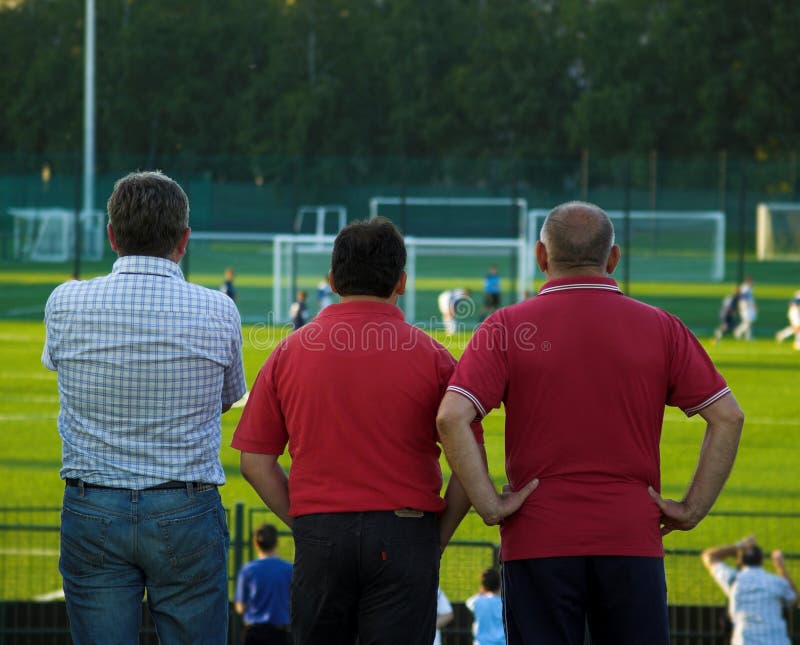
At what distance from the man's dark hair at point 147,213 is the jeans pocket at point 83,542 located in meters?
0.73

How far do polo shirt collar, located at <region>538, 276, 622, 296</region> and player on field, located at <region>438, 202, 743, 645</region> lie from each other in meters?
0.02

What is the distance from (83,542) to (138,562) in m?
0.15

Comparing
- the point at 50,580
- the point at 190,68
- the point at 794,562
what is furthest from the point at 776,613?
the point at 190,68

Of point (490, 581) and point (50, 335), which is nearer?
point (50, 335)

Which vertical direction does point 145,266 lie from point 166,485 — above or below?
above

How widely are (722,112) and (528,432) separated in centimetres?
5360

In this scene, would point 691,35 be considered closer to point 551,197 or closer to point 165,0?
point 551,197

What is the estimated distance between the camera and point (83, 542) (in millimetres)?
3213

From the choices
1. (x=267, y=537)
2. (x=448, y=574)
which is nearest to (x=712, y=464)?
(x=267, y=537)

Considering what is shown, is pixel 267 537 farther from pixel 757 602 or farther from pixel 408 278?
pixel 408 278

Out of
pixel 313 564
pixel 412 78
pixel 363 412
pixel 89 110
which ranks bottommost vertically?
pixel 313 564

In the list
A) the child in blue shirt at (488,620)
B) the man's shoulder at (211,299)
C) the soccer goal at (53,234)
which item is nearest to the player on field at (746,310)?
the soccer goal at (53,234)

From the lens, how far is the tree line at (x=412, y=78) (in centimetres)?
5416

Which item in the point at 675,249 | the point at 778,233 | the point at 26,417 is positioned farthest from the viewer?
the point at 675,249
